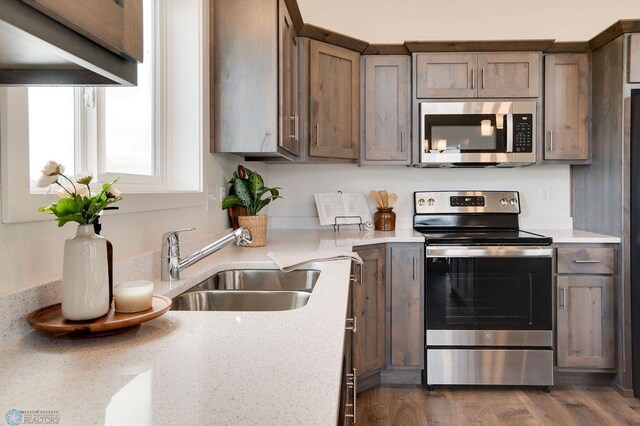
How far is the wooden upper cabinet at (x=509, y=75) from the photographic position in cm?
281

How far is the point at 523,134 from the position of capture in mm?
2828

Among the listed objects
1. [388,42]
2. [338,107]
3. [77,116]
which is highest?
[388,42]

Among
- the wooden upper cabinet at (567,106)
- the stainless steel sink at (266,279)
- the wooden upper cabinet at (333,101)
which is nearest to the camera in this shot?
the stainless steel sink at (266,279)

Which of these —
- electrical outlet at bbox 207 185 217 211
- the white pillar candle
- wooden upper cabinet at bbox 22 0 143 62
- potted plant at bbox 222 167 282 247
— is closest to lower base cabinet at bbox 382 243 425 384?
potted plant at bbox 222 167 282 247

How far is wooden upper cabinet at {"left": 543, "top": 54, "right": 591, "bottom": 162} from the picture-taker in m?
2.83

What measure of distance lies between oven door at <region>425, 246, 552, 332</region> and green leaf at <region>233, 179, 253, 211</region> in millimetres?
1068

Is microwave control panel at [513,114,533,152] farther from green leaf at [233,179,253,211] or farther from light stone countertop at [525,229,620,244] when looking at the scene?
green leaf at [233,179,253,211]

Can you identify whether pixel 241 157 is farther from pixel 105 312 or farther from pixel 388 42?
pixel 105 312

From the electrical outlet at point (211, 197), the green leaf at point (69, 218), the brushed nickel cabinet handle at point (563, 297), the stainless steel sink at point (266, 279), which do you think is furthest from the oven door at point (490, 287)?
the green leaf at point (69, 218)

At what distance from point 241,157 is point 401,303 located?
1307 millimetres

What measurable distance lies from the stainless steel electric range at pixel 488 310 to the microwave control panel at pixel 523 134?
62 cm

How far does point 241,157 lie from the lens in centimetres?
276

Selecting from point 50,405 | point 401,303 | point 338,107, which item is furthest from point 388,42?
point 50,405

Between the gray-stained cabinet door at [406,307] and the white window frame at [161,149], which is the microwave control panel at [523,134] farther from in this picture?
the white window frame at [161,149]
